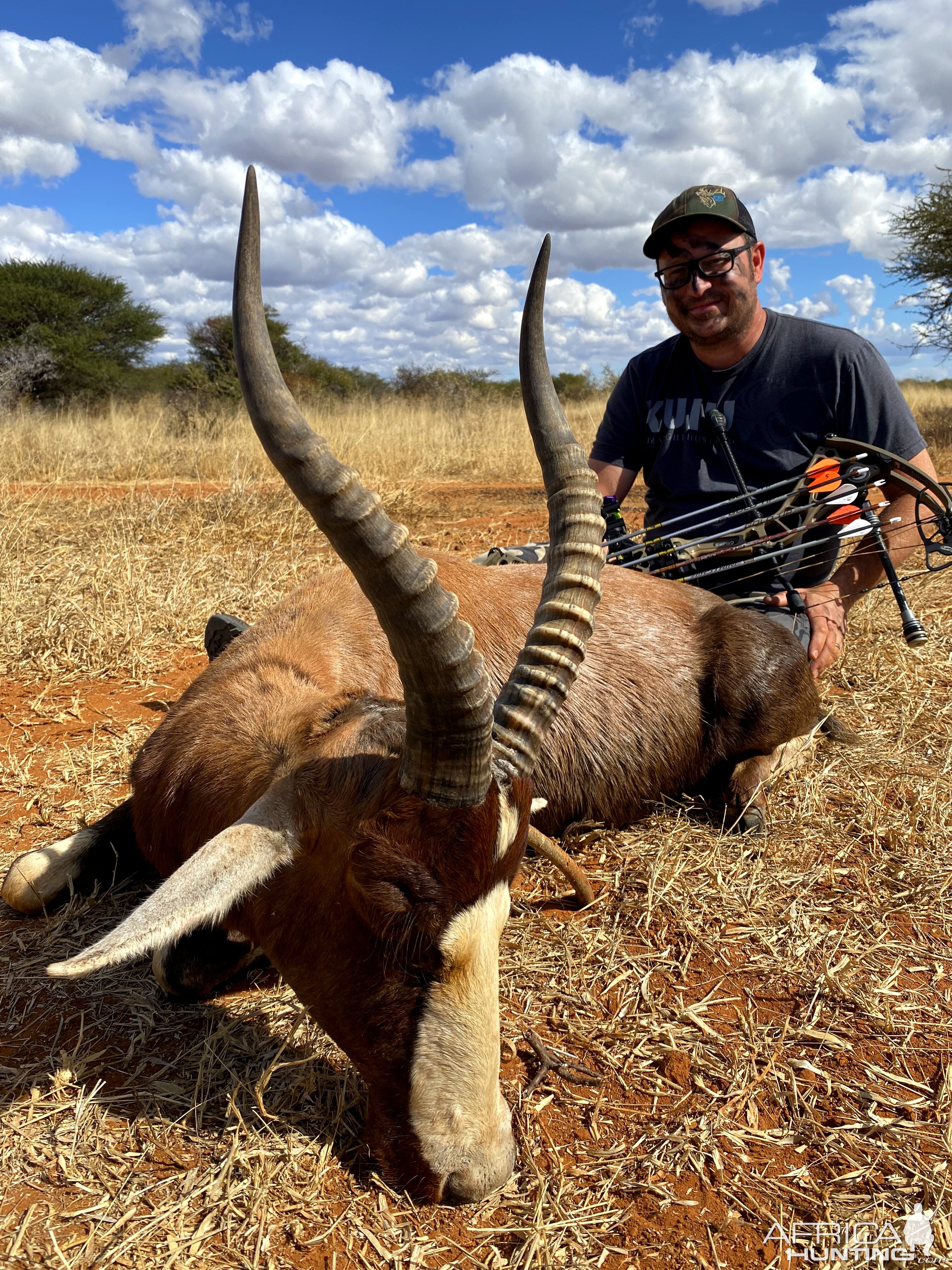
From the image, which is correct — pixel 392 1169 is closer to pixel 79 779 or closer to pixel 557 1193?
pixel 557 1193

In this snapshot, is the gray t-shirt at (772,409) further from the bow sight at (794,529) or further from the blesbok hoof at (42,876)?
the blesbok hoof at (42,876)

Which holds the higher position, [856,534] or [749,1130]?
[856,534]

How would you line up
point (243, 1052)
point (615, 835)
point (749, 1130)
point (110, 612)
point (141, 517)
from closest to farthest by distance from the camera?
point (749, 1130)
point (243, 1052)
point (615, 835)
point (110, 612)
point (141, 517)

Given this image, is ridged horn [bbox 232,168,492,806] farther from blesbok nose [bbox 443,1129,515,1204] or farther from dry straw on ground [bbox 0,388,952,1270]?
dry straw on ground [bbox 0,388,952,1270]

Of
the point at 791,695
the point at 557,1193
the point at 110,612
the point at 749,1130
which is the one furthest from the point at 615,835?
the point at 110,612

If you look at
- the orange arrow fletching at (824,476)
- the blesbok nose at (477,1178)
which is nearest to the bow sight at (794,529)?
the orange arrow fletching at (824,476)

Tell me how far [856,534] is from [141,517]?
6.76m

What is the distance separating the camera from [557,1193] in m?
2.06

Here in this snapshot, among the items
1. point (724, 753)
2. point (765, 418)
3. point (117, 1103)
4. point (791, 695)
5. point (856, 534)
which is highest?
point (765, 418)

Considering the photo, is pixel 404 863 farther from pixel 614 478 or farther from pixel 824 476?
pixel 614 478

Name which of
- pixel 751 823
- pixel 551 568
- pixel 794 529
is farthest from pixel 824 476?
pixel 551 568

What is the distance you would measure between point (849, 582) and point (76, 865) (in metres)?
4.30

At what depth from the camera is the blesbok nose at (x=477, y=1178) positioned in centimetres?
197

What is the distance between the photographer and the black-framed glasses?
456cm
